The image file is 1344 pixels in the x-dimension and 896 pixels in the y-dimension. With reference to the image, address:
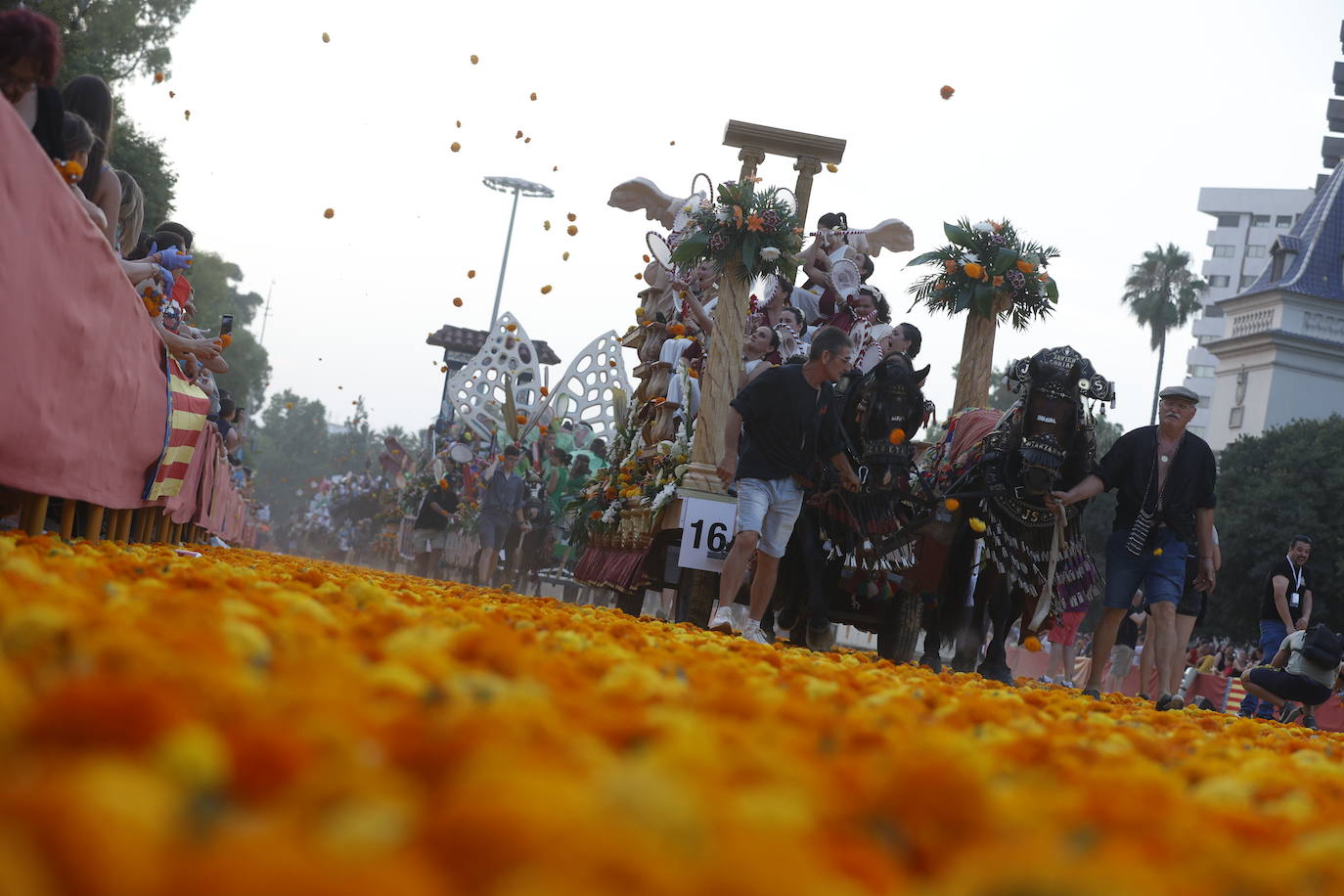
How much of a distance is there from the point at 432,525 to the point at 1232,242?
100404mm

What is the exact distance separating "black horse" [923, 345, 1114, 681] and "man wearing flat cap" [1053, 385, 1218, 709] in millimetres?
246

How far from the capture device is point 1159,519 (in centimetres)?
923

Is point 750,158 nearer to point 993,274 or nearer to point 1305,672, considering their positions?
point 993,274

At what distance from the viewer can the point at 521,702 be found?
2053 mm

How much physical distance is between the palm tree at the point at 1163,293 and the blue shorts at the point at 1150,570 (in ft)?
231

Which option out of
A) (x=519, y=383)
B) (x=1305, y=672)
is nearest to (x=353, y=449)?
(x=519, y=383)

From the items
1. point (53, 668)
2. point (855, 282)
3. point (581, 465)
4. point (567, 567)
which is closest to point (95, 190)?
point (53, 668)

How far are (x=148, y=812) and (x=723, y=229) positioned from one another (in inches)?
422

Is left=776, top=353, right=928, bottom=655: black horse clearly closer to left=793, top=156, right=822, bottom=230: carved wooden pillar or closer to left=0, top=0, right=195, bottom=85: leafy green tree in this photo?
left=793, top=156, right=822, bottom=230: carved wooden pillar

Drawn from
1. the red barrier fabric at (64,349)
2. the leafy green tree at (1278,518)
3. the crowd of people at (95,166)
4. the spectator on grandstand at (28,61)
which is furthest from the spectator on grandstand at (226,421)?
the leafy green tree at (1278,518)

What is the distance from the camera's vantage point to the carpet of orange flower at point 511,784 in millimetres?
1238

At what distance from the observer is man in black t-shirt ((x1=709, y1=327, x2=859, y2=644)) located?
28.9 feet

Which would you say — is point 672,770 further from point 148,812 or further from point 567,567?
point 567,567

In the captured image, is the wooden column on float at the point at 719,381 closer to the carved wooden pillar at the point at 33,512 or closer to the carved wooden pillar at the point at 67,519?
the carved wooden pillar at the point at 67,519
